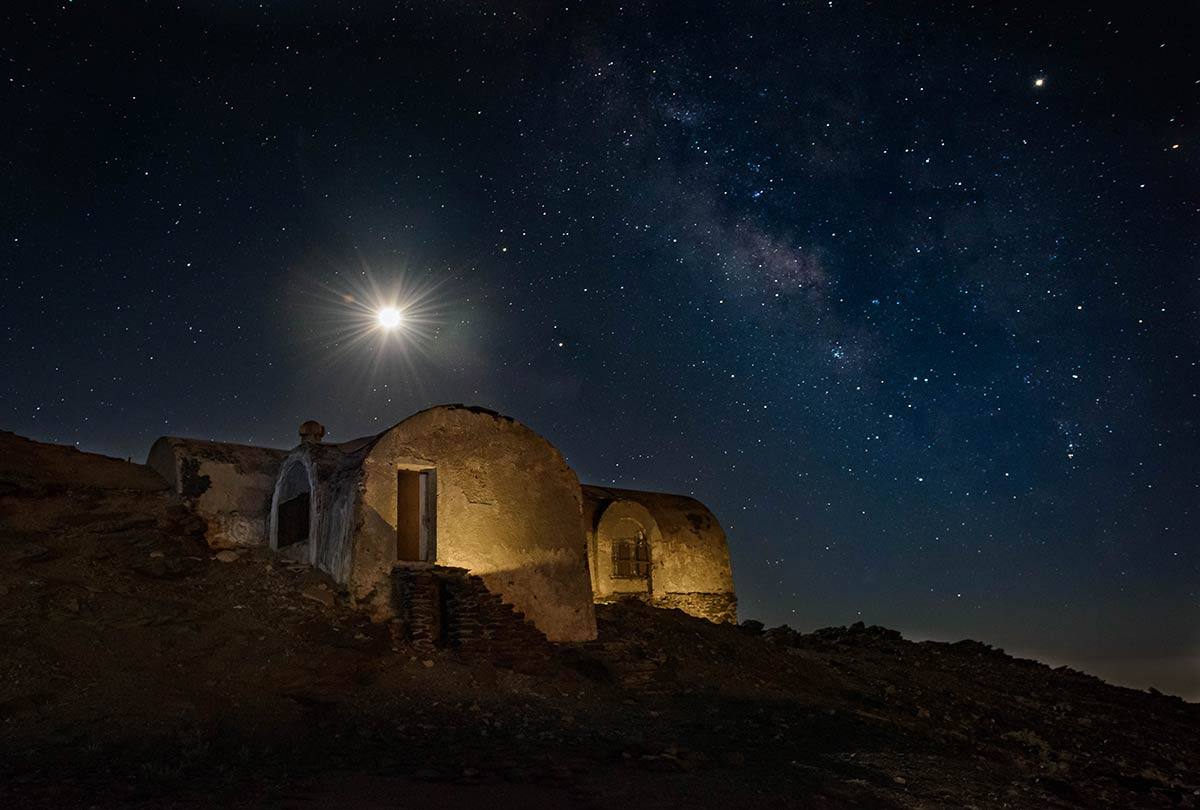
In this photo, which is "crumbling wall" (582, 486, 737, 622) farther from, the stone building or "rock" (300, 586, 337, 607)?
"rock" (300, 586, 337, 607)

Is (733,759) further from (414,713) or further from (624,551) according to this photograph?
(624,551)

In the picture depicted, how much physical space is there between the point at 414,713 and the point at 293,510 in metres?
9.29

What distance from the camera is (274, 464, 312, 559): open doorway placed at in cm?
1725

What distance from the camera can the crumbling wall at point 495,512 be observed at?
14.1 m

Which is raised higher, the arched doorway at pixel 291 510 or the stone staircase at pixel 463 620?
the arched doorway at pixel 291 510

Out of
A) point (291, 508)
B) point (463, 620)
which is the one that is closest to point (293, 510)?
point (291, 508)

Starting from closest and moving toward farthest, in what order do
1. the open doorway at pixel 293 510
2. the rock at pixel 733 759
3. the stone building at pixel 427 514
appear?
1. the rock at pixel 733 759
2. the stone building at pixel 427 514
3. the open doorway at pixel 293 510

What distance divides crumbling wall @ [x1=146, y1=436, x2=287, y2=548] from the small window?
8.93 m

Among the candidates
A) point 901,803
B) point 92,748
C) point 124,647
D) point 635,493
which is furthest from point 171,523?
point 901,803

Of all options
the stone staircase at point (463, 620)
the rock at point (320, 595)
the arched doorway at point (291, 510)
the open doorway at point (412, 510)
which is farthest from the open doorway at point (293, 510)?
→ the stone staircase at point (463, 620)

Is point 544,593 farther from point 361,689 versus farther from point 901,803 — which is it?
point 901,803

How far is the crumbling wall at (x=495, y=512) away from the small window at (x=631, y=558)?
264 inches

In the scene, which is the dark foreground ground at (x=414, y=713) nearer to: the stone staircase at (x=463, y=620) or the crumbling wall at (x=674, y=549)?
the stone staircase at (x=463, y=620)

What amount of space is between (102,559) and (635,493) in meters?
14.9
